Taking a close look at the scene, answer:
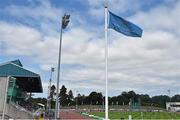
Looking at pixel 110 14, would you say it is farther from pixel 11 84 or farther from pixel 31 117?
pixel 31 117

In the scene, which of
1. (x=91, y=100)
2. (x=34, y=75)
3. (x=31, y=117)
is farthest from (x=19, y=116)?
(x=91, y=100)

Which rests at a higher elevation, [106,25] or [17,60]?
[17,60]

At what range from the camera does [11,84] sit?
12.8 meters

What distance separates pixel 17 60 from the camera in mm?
68188

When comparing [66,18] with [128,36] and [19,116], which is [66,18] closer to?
[128,36]

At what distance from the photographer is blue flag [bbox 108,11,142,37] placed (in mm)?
17109

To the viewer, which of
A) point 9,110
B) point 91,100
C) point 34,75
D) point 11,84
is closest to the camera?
point 11,84

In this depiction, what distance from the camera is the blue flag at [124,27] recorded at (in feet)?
56.1

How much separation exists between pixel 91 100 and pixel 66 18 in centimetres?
17234

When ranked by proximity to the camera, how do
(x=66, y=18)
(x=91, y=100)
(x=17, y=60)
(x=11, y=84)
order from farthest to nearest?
(x=91, y=100)
(x=17, y=60)
(x=66, y=18)
(x=11, y=84)

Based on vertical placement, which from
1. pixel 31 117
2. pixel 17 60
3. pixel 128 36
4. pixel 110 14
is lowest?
pixel 31 117

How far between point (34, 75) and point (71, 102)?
145 metres

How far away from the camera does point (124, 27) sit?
1734cm

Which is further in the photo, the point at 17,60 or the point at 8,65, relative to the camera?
the point at 17,60
